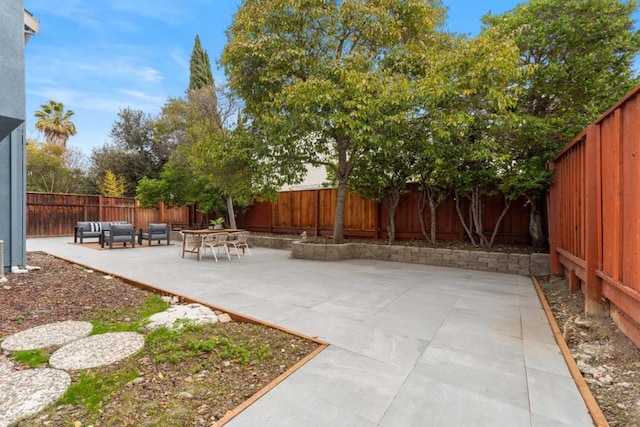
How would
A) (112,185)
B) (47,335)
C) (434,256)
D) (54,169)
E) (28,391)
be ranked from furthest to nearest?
(54,169) < (112,185) < (434,256) < (47,335) < (28,391)

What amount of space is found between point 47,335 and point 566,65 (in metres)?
8.62

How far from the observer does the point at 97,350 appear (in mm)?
2510

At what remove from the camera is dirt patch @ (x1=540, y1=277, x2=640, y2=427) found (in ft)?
5.96

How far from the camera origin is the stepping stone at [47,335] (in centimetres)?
264

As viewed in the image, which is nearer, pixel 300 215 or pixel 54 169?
pixel 300 215

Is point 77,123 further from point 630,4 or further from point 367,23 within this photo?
point 630,4

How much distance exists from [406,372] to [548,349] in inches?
54.9

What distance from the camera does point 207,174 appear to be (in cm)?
807

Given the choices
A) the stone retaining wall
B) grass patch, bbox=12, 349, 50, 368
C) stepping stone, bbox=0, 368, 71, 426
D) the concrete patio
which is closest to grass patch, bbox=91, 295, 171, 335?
grass patch, bbox=12, 349, 50, 368

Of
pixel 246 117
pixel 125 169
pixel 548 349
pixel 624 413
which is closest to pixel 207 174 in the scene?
pixel 246 117

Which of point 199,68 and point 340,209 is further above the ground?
point 199,68

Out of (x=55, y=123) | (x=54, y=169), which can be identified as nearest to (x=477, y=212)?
(x=54, y=169)

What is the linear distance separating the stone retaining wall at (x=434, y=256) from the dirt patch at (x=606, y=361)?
2.25 metres

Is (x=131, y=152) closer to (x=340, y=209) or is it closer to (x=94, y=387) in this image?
(x=340, y=209)
